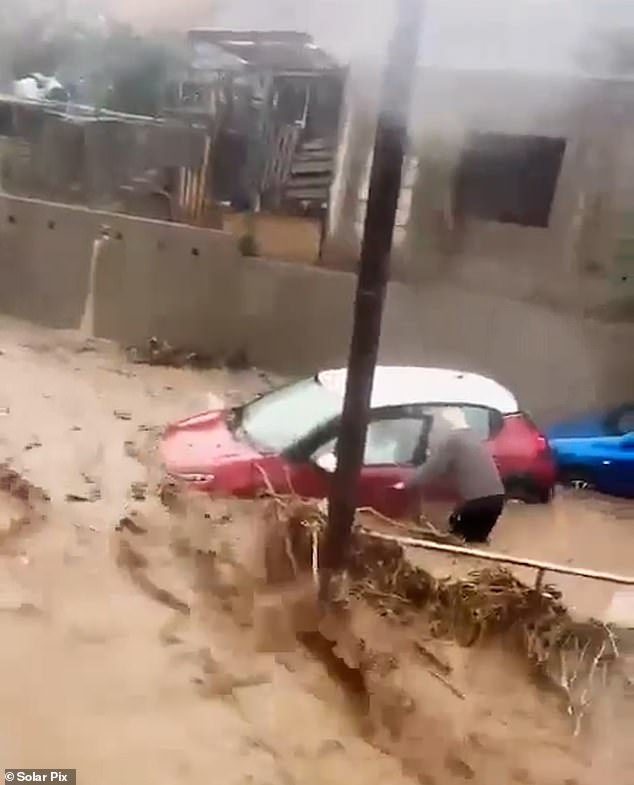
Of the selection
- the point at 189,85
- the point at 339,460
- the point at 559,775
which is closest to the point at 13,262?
the point at 189,85

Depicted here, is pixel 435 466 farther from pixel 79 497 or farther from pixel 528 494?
pixel 79 497

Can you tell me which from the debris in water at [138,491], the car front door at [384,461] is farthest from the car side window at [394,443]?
the debris in water at [138,491]

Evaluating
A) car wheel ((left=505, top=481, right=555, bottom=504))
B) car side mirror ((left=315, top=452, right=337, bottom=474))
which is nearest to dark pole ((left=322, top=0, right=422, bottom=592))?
car side mirror ((left=315, top=452, right=337, bottom=474))

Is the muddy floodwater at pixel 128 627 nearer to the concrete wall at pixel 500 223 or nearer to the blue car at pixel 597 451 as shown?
the blue car at pixel 597 451

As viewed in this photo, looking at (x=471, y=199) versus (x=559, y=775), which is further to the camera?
(x=471, y=199)

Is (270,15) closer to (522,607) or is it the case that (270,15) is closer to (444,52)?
(444,52)
